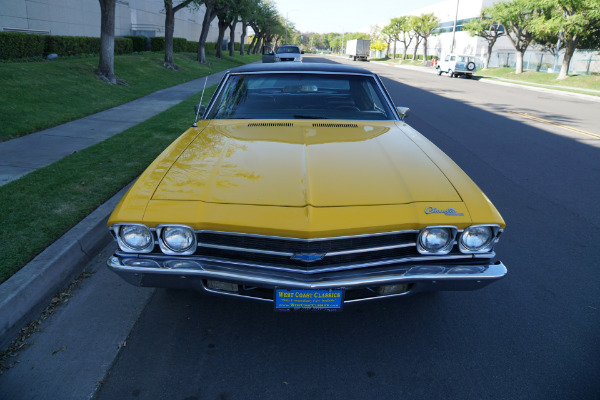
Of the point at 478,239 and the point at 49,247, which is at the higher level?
the point at 478,239

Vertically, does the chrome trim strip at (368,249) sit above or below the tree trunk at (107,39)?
below

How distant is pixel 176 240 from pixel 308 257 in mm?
736

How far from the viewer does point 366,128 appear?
376 centimetres

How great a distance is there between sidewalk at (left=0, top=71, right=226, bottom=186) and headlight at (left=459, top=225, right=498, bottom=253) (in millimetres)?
5018

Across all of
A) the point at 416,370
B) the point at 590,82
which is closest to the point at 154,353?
the point at 416,370

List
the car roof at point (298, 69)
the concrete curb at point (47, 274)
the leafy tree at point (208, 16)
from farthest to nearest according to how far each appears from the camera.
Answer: the leafy tree at point (208, 16), the car roof at point (298, 69), the concrete curb at point (47, 274)

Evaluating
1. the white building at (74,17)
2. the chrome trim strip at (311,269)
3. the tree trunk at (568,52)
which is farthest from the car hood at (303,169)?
the tree trunk at (568,52)

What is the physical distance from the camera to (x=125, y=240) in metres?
2.45

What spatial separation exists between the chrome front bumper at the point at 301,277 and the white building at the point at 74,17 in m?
19.8

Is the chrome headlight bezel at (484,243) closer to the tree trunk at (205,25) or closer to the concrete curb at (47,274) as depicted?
the concrete curb at (47,274)

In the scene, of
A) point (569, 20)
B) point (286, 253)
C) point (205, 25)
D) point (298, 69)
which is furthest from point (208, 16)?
point (286, 253)

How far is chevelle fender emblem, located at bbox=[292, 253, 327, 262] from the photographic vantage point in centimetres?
233

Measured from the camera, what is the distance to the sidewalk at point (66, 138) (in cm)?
583

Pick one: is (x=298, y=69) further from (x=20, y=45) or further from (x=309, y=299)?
(x=20, y=45)
